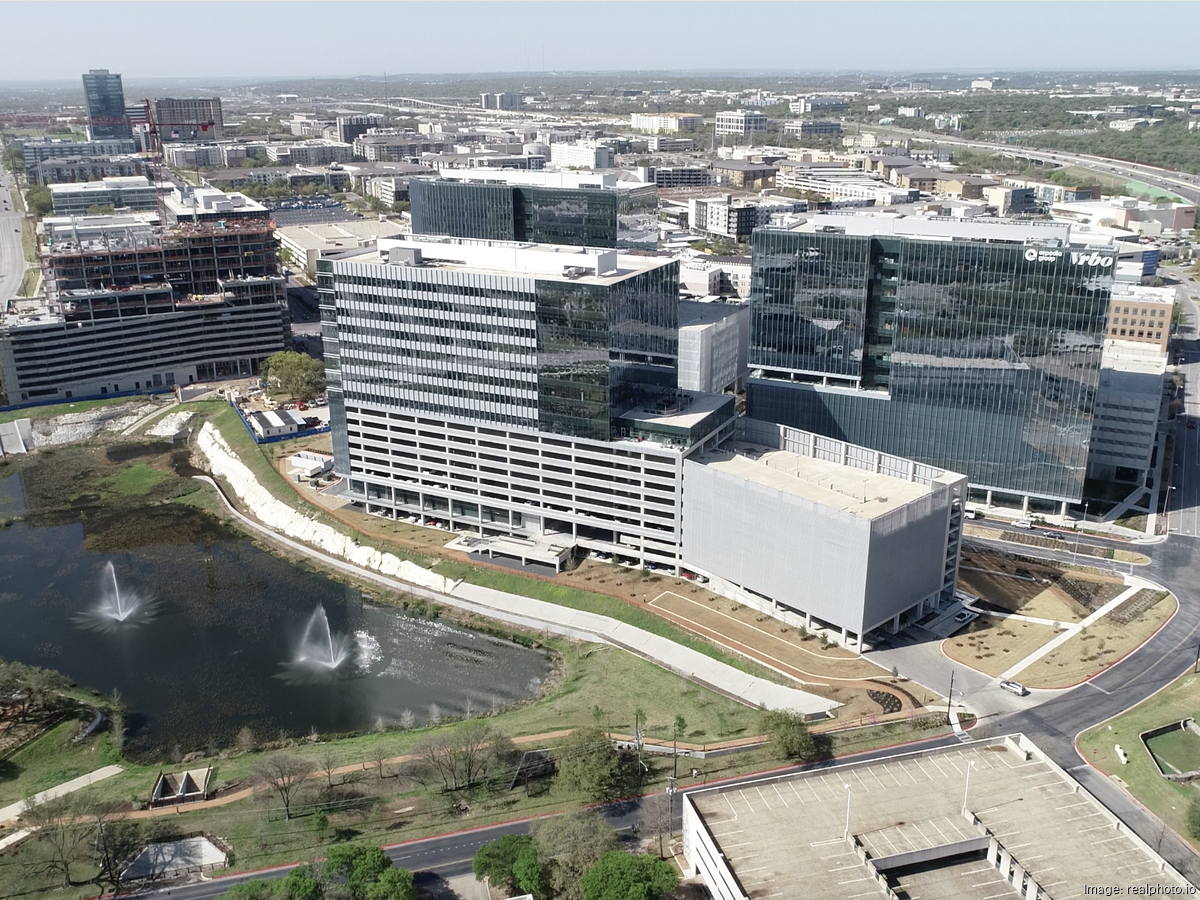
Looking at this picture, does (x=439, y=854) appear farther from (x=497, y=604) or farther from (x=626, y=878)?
(x=497, y=604)

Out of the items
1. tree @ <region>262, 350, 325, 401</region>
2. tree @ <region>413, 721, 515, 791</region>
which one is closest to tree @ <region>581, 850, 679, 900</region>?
tree @ <region>413, 721, 515, 791</region>

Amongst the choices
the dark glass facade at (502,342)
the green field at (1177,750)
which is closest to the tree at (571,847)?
the green field at (1177,750)

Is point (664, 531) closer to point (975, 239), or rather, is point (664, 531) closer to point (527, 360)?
point (527, 360)

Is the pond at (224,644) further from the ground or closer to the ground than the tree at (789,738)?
closer to the ground

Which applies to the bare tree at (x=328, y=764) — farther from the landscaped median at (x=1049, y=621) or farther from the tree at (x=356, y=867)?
the landscaped median at (x=1049, y=621)

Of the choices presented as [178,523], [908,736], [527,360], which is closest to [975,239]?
[527,360]

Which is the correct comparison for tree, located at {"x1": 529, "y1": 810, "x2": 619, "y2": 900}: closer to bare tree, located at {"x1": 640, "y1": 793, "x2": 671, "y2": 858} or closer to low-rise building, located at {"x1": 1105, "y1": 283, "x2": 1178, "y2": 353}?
bare tree, located at {"x1": 640, "y1": 793, "x2": 671, "y2": 858}
